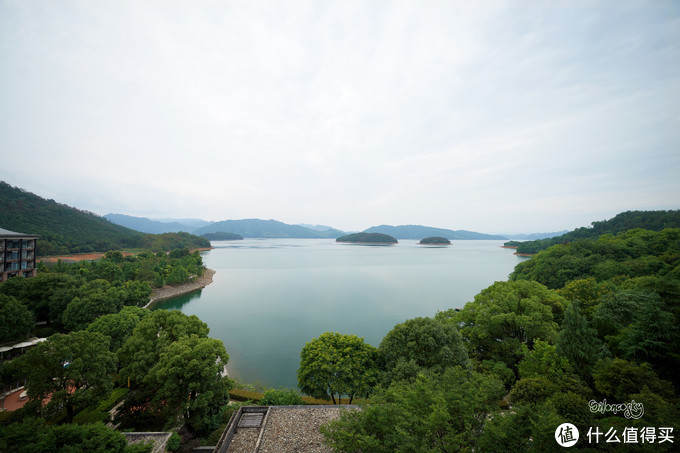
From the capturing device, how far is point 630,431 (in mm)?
4559

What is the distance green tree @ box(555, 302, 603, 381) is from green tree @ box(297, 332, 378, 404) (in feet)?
22.4

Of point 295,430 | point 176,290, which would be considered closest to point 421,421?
point 295,430

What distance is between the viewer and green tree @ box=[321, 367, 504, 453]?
502cm

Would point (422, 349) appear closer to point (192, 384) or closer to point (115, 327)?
point (192, 384)

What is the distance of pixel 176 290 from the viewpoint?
31859 mm

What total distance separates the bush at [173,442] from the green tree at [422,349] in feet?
22.6

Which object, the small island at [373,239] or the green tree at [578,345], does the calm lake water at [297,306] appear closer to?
the green tree at [578,345]

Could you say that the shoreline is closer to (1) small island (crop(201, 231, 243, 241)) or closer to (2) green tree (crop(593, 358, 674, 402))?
(2) green tree (crop(593, 358, 674, 402))

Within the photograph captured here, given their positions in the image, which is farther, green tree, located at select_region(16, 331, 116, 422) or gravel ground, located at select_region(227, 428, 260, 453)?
green tree, located at select_region(16, 331, 116, 422)

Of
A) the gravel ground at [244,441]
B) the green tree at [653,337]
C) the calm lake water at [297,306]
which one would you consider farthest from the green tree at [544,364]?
the gravel ground at [244,441]

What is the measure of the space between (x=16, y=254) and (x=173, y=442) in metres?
26.6

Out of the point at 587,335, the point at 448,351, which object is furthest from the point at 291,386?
the point at 587,335

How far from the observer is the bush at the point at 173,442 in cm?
757

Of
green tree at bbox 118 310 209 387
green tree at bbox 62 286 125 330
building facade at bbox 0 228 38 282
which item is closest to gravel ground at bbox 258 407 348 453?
green tree at bbox 118 310 209 387
